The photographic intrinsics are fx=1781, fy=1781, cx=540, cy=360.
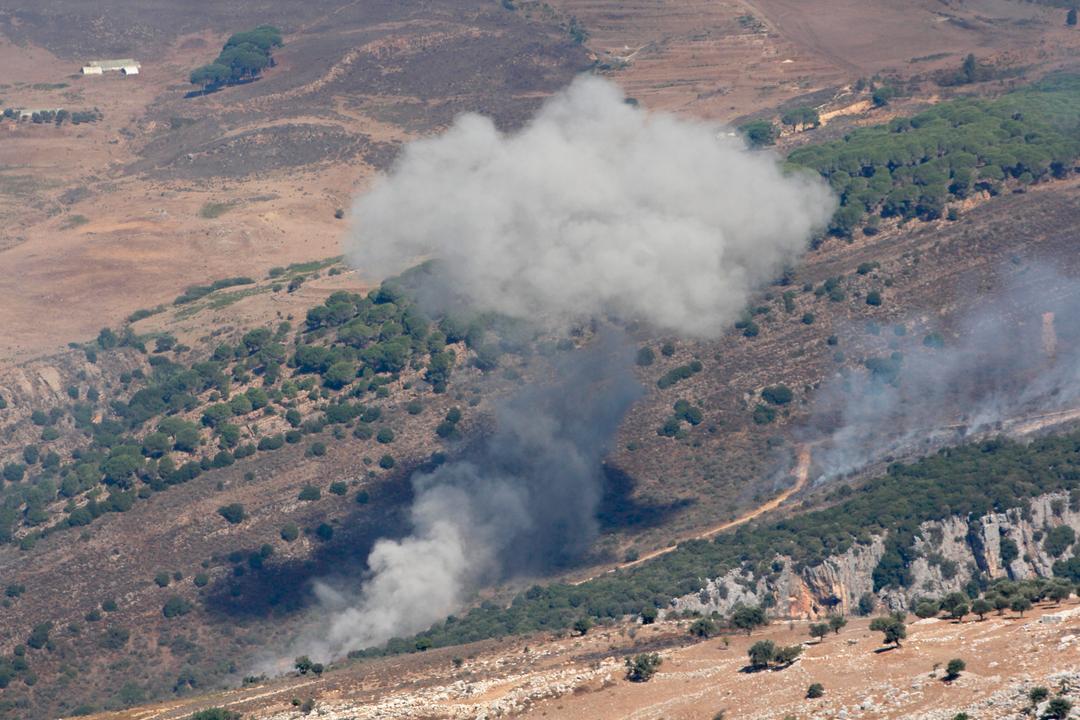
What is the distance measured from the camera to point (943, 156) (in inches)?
5797

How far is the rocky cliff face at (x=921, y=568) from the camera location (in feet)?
304

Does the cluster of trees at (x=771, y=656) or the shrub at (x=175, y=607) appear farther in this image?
the shrub at (x=175, y=607)

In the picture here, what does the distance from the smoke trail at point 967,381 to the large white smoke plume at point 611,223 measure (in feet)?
44.6

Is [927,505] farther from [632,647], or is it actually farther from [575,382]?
[575,382]

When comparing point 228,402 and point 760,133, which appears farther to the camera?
point 760,133

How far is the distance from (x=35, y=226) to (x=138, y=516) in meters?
62.0

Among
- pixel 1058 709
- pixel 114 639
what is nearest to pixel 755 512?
pixel 114 639

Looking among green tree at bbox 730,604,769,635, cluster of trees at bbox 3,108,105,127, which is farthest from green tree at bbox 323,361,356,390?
cluster of trees at bbox 3,108,105,127

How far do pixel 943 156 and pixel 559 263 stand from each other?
3588cm

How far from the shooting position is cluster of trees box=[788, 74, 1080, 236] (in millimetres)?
141125

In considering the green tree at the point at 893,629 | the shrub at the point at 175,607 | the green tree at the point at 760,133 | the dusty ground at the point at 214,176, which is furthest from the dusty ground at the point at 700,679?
the green tree at the point at 760,133

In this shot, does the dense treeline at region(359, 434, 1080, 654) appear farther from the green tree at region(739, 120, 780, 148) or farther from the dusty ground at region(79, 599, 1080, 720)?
the green tree at region(739, 120, 780, 148)

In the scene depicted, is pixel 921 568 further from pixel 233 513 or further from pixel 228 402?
pixel 228 402

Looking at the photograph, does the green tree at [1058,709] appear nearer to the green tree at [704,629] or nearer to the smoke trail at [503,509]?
the green tree at [704,629]
